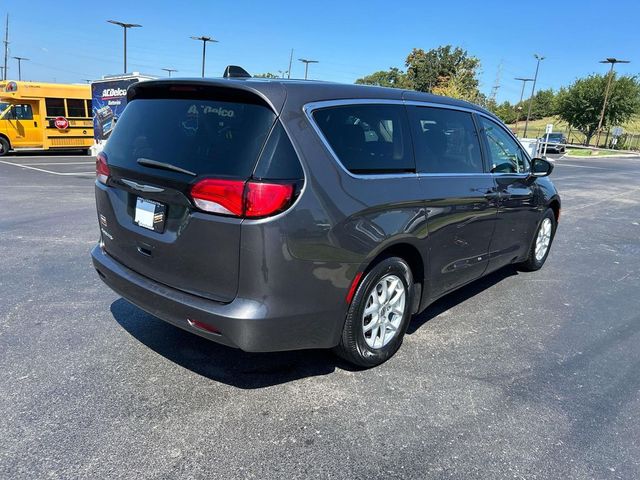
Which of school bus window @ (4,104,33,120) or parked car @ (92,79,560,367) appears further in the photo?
school bus window @ (4,104,33,120)

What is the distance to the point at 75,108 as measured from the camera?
70.6 feet

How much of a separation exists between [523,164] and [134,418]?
14.2 ft

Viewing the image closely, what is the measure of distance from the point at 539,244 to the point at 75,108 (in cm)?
2136

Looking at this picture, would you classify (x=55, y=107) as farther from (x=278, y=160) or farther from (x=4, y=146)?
(x=278, y=160)

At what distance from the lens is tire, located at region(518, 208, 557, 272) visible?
5602mm

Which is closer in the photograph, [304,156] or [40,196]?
[304,156]

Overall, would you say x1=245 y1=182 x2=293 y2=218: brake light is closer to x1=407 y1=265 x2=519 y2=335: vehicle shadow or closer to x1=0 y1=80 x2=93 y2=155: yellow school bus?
x1=407 y1=265 x2=519 y2=335: vehicle shadow

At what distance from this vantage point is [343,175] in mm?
2861

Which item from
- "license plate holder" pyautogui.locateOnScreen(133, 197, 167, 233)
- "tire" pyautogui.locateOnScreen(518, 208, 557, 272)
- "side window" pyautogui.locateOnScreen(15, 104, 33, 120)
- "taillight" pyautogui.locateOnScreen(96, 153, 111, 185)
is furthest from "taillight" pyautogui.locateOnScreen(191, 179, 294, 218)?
"side window" pyautogui.locateOnScreen(15, 104, 33, 120)

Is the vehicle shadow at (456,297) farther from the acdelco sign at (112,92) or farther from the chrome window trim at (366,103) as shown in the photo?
the acdelco sign at (112,92)

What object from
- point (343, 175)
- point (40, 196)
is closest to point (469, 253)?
point (343, 175)

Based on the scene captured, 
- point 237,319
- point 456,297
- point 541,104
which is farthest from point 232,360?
point 541,104

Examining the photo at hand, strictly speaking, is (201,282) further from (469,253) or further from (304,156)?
(469,253)

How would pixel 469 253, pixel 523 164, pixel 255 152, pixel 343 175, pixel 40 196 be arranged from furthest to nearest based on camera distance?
1. pixel 40 196
2. pixel 523 164
3. pixel 469 253
4. pixel 343 175
5. pixel 255 152
